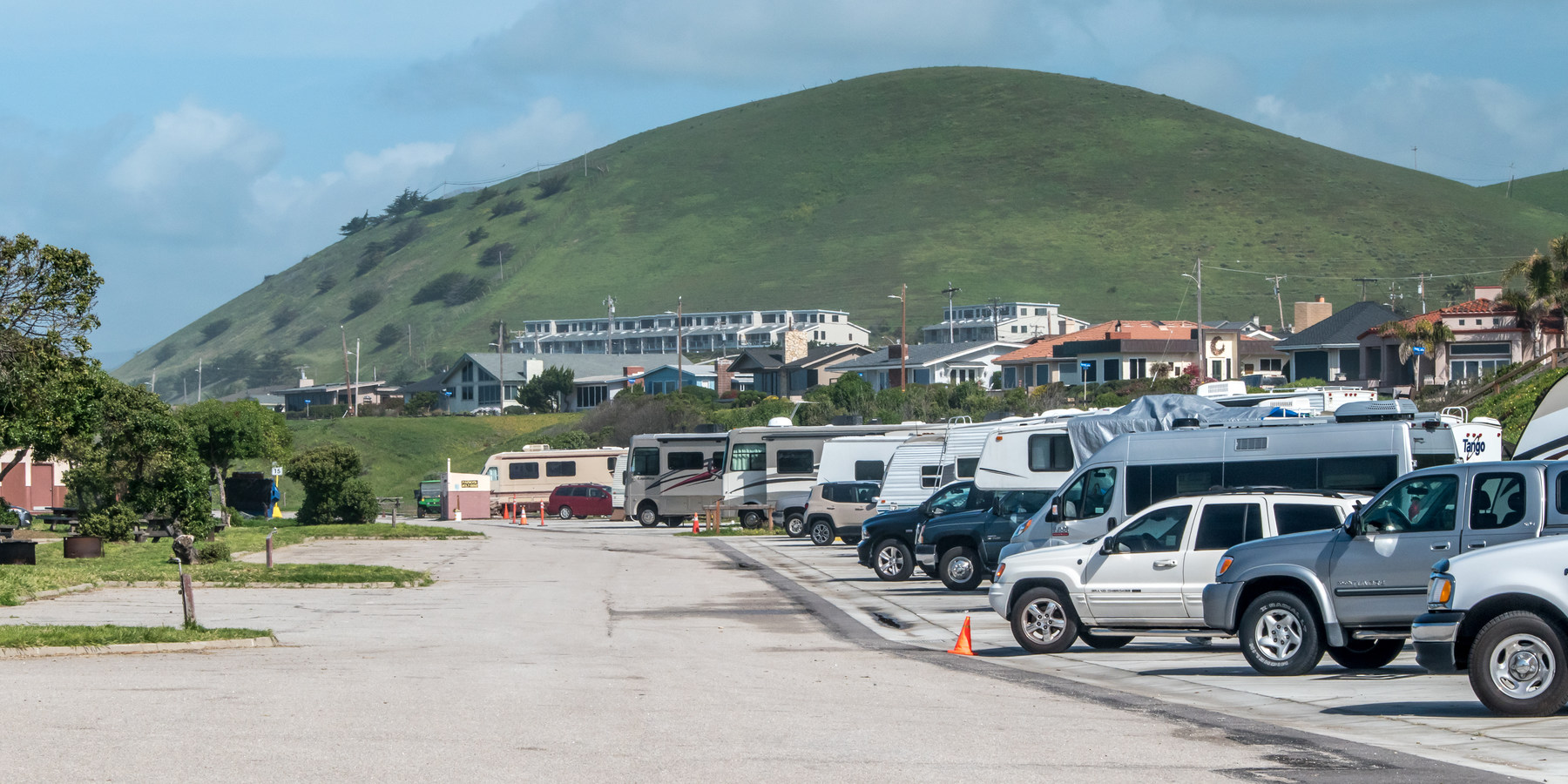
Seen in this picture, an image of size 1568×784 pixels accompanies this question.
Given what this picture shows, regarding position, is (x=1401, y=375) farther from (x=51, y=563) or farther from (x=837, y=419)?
(x=51, y=563)

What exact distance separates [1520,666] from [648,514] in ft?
138

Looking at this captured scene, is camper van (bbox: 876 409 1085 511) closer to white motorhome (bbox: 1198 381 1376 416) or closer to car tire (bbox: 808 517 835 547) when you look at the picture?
car tire (bbox: 808 517 835 547)

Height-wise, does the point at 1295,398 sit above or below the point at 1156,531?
above

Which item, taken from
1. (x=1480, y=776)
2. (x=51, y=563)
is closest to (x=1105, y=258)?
(x=51, y=563)

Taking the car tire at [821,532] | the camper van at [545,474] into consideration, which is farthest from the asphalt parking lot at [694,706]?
the camper van at [545,474]

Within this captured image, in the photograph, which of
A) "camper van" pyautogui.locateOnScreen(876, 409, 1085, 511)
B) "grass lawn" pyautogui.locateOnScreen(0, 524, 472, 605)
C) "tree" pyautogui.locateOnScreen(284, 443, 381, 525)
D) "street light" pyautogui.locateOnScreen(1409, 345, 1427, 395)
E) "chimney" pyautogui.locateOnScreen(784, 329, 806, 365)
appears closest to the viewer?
"grass lawn" pyautogui.locateOnScreen(0, 524, 472, 605)

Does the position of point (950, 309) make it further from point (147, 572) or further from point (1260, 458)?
point (1260, 458)

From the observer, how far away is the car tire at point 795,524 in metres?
39.8

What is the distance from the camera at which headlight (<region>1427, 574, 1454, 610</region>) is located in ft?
32.8

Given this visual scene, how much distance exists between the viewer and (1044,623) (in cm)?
1535

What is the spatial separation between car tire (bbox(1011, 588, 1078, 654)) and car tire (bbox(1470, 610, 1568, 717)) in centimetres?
550

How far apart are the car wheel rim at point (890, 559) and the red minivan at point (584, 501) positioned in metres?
33.1

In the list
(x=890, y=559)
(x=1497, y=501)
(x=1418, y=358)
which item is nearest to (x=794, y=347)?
(x=1418, y=358)

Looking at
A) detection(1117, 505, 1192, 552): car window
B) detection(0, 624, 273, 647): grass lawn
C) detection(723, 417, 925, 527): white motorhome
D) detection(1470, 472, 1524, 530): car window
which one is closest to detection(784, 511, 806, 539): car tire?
detection(723, 417, 925, 527): white motorhome
